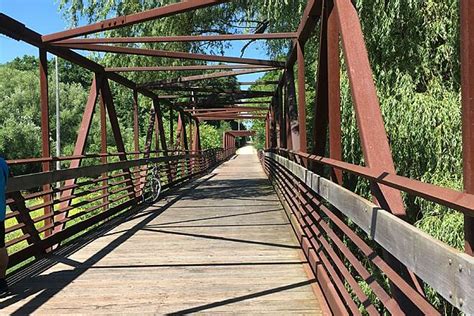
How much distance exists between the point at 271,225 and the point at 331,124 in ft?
12.5

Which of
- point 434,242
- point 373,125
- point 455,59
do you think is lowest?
point 434,242

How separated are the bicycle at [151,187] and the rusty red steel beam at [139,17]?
17.8 feet

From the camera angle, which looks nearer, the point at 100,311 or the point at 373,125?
the point at 373,125

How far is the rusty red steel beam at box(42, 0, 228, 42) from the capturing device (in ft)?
22.4

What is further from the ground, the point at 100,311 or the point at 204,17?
the point at 204,17

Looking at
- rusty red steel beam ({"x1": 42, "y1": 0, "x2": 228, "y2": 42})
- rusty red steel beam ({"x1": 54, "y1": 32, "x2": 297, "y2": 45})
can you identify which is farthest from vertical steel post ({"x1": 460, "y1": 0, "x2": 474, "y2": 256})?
rusty red steel beam ({"x1": 54, "y1": 32, "x2": 297, "y2": 45})

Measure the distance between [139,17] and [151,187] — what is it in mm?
6212

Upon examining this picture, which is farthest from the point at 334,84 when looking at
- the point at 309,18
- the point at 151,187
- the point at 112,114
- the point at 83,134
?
the point at 151,187

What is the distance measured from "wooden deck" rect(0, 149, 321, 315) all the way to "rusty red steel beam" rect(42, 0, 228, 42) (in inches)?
121

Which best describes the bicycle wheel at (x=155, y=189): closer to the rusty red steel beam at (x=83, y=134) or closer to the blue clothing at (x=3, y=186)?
the rusty red steel beam at (x=83, y=134)

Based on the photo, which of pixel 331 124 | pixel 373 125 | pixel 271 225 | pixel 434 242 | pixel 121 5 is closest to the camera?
pixel 434 242

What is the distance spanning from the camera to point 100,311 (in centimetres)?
431

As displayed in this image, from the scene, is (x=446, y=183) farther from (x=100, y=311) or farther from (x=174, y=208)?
(x=174, y=208)

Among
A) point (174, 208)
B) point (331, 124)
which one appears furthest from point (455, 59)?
point (174, 208)
